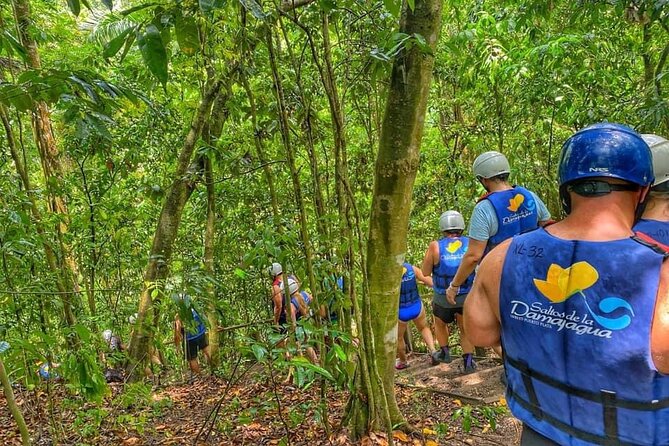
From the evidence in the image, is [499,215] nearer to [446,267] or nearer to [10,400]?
[446,267]

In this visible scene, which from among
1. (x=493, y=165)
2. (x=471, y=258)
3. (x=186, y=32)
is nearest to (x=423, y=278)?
(x=471, y=258)

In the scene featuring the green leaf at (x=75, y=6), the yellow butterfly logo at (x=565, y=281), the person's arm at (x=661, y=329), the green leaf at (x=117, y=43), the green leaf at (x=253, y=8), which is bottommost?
the person's arm at (x=661, y=329)

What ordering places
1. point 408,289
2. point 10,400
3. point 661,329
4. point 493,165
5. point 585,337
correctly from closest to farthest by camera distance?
point 661,329, point 585,337, point 10,400, point 493,165, point 408,289

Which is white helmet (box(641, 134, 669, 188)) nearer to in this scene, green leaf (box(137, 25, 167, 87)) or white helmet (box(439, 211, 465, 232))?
green leaf (box(137, 25, 167, 87))

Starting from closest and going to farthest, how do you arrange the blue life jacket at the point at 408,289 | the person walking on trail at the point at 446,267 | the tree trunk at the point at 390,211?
the tree trunk at the point at 390,211, the person walking on trail at the point at 446,267, the blue life jacket at the point at 408,289

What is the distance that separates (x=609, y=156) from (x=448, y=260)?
3.82 m

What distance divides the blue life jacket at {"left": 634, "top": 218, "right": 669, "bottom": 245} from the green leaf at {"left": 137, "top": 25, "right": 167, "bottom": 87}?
256 centimetres

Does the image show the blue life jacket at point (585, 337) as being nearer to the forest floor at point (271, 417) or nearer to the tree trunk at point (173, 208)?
the forest floor at point (271, 417)

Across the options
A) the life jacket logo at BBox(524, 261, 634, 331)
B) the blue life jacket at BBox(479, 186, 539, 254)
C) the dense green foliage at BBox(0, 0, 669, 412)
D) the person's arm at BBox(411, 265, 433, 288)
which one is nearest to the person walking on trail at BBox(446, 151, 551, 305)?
the blue life jacket at BBox(479, 186, 539, 254)

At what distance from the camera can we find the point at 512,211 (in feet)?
12.6

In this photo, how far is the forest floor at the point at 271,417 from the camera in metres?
3.35

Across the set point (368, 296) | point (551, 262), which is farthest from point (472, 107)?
point (551, 262)

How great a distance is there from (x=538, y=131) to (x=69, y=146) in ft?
19.9

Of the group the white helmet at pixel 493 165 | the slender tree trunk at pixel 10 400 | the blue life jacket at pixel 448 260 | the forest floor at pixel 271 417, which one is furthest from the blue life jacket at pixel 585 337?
the blue life jacket at pixel 448 260
